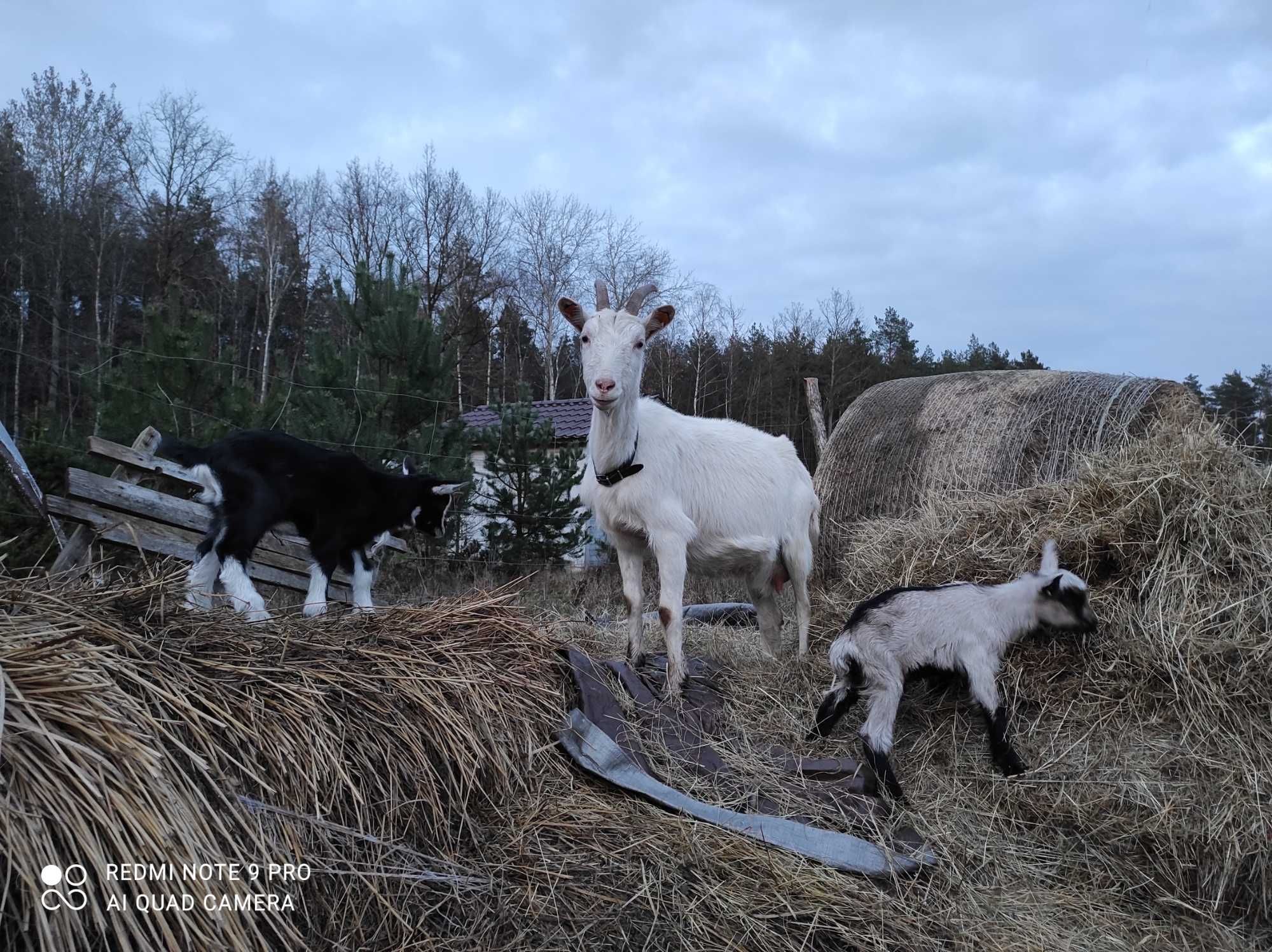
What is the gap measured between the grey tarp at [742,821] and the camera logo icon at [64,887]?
68.8 inches

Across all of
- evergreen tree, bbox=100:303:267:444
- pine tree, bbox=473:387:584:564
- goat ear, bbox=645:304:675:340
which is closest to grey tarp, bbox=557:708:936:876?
goat ear, bbox=645:304:675:340

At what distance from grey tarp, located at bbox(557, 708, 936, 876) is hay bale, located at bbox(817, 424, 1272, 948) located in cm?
26

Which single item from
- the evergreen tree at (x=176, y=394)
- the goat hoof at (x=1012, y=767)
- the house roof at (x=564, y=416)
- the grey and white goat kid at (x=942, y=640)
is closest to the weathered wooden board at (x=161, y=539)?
the evergreen tree at (x=176, y=394)

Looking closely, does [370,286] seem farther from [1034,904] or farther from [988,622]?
[1034,904]

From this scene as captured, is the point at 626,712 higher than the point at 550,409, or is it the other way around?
the point at 550,409

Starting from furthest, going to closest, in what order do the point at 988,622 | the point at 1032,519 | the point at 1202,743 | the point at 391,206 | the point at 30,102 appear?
the point at 391,206
the point at 30,102
the point at 1032,519
the point at 988,622
the point at 1202,743

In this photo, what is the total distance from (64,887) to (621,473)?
3147 millimetres

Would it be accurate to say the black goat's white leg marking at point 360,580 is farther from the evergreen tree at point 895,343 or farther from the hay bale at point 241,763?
the evergreen tree at point 895,343

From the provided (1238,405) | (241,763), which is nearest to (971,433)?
(1238,405)

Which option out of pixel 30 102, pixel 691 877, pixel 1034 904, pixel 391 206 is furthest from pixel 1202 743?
pixel 30 102

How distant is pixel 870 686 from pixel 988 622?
68 cm

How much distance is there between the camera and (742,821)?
3.18 m

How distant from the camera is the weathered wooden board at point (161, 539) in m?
4.39

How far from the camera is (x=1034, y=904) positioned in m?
3.12
